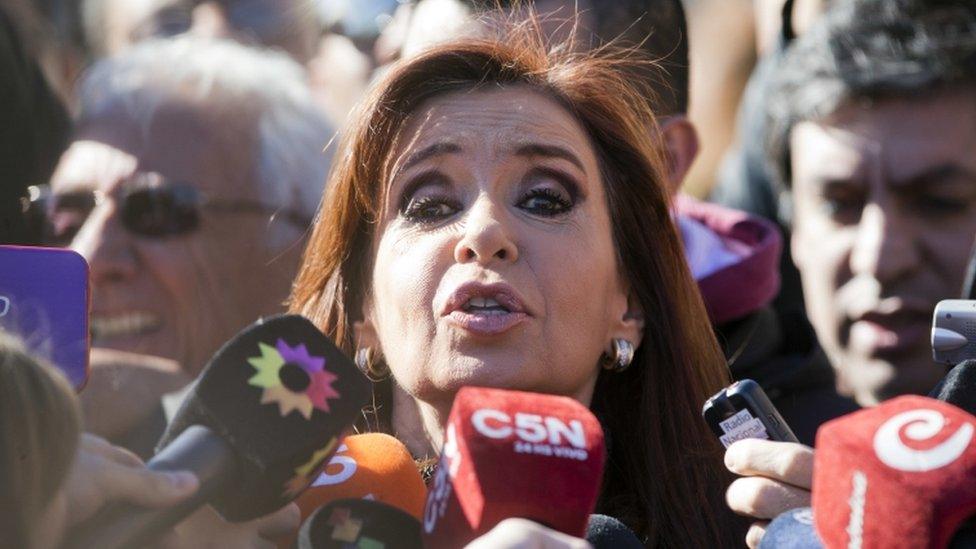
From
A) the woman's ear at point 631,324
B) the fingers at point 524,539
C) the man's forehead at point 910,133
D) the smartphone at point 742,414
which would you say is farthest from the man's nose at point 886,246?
the fingers at point 524,539

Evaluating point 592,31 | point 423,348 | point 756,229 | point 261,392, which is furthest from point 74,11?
point 261,392

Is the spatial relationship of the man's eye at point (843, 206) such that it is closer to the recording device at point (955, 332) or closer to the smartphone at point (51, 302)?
the recording device at point (955, 332)

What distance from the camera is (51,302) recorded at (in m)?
2.07

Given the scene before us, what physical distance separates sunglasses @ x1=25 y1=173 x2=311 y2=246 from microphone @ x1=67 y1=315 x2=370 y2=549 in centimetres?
171

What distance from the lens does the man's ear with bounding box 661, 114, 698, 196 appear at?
3.76 metres

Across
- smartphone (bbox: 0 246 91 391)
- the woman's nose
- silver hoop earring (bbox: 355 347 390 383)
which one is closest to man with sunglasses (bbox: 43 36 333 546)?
silver hoop earring (bbox: 355 347 390 383)

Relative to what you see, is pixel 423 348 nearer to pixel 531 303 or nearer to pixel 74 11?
pixel 531 303

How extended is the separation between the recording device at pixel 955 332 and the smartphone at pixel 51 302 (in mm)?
1160

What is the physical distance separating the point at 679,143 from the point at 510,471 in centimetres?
210

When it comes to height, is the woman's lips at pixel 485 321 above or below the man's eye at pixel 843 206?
above

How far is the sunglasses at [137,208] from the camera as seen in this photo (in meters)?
3.63

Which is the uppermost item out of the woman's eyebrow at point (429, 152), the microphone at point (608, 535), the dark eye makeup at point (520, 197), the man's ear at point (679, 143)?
the woman's eyebrow at point (429, 152)

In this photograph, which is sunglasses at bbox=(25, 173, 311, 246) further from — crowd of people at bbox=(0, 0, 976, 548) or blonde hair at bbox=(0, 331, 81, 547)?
blonde hair at bbox=(0, 331, 81, 547)

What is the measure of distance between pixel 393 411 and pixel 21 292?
1.03 m
